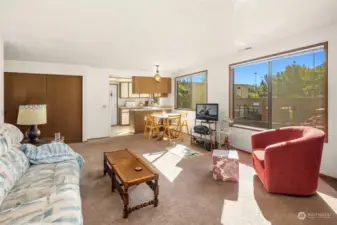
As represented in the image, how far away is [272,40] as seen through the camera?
3324 millimetres

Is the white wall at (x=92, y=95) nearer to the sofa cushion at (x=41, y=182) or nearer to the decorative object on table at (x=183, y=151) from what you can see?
the decorative object on table at (x=183, y=151)

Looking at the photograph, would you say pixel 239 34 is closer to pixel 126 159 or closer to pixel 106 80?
pixel 126 159

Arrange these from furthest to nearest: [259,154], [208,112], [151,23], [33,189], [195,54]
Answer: [208,112]
[195,54]
[259,154]
[151,23]
[33,189]

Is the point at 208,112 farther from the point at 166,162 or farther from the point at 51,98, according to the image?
the point at 51,98

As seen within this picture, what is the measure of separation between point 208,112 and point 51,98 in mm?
4128

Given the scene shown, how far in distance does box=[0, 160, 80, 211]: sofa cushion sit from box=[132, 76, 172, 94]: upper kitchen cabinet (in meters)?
4.33

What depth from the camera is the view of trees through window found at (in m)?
3.09

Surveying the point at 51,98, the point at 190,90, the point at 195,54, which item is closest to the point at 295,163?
the point at 195,54

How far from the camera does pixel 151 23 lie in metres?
2.53

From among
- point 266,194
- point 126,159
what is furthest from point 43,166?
point 266,194

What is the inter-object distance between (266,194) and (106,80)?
16.7 ft

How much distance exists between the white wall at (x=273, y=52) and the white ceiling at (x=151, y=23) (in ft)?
0.83

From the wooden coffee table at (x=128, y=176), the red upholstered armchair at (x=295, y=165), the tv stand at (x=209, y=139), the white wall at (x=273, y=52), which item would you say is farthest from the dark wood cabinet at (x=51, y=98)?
the red upholstered armchair at (x=295, y=165)

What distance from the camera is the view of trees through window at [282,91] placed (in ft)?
10.1
